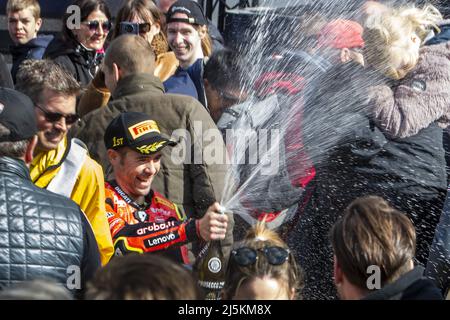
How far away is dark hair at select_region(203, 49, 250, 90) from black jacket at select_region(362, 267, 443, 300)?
310cm

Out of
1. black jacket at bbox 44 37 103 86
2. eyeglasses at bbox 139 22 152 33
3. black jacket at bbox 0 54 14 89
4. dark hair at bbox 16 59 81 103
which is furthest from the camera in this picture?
black jacket at bbox 44 37 103 86

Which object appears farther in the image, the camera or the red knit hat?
the camera

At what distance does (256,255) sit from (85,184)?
40.9 inches

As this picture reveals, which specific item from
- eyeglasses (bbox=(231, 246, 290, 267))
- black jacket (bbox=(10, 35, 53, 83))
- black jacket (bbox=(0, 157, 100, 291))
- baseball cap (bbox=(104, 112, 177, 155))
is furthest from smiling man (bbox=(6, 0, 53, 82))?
eyeglasses (bbox=(231, 246, 290, 267))

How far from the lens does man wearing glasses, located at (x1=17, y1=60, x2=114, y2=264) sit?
13.8 feet

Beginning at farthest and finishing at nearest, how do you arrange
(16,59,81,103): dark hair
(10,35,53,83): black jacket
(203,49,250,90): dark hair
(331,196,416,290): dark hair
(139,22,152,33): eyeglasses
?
(10,35,53,83): black jacket
(139,22,152,33): eyeglasses
(203,49,250,90): dark hair
(16,59,81,103): dark hair
(331,196,416,290): dark hair

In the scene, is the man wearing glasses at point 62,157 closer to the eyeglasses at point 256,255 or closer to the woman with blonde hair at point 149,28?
the eyeglasses at point 256,255

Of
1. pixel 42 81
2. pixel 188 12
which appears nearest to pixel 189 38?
pixel 188 12

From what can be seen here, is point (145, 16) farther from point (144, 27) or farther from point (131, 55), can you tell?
point (131, 55)

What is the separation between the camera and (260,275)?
3543 millimetres

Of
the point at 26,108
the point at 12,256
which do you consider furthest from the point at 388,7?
the point at 12,256

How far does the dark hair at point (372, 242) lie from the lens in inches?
123

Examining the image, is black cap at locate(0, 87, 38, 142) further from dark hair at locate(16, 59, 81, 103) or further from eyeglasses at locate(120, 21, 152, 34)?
eyeglasses at locate(120, 21, 152, 34)
